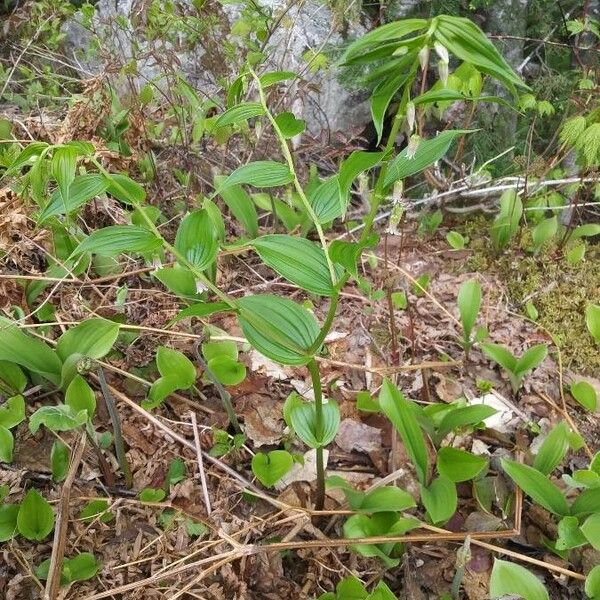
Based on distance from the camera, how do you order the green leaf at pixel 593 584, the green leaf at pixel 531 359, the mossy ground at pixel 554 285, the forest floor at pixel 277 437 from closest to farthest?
the green leaf at pixel 593 584 → the forest floor at pixel 277 437 → the green leaf at pixel 531 359 → the mossy ground at pixel 554 285

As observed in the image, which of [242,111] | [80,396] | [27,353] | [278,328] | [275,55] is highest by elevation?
[275,55]

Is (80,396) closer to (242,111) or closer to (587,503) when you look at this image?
(242,111)

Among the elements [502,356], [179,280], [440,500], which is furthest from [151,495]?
[502,356]

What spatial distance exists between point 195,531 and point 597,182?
2.45 metres

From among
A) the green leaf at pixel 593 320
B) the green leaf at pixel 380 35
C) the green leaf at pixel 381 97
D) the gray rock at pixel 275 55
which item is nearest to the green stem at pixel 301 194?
the green leaf at pixel 381 97

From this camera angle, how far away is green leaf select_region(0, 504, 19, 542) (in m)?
1.46

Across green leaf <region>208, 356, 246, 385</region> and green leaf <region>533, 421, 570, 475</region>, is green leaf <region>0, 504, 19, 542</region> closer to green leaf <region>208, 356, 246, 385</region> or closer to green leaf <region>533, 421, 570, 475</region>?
green leaf <region>208, 356, 246, 385</region>

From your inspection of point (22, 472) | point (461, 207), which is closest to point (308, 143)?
point (461, 207)

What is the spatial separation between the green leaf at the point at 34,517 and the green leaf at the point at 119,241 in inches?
27.7

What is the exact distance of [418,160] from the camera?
48.6 inches

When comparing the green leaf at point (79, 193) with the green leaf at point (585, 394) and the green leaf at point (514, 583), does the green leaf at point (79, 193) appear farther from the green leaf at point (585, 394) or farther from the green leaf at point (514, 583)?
the green leaf at point (585, 394)

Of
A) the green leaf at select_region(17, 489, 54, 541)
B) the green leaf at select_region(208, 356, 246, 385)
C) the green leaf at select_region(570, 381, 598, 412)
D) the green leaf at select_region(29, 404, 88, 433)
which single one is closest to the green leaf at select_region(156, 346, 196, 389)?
the green leaf at select_region(208, 356, 246, 385)

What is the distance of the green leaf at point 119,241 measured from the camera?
1228 millimetres

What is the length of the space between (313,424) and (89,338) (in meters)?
0.74
